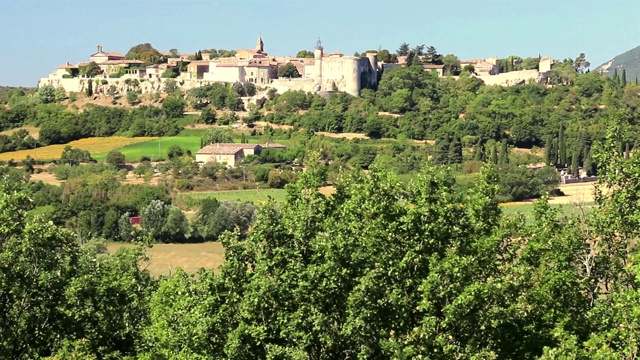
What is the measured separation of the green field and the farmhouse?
3.49 meters

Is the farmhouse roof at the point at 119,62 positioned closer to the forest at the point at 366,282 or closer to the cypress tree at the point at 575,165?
the cypress tree at the point at 575,165

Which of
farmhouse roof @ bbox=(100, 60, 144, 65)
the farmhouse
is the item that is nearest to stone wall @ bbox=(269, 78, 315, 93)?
the farmhouse

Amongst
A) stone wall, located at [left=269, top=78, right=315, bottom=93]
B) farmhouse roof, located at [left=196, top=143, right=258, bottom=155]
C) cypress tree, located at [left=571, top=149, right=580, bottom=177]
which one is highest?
stone wall, located at [left=269, top=78, right=315, bottom=93]

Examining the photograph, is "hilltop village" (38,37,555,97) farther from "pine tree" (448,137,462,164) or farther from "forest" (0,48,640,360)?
"forest" (0,48,640,360)

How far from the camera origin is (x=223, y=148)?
7150cm

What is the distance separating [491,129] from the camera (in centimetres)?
7744

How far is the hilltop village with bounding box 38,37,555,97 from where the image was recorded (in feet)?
305

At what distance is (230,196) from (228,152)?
11.1 m

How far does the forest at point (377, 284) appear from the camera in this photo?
13.5m

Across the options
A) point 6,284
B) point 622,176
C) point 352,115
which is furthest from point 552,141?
point 6,284

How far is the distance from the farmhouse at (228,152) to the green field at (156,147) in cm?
349

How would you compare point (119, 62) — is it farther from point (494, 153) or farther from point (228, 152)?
point (494, 153)

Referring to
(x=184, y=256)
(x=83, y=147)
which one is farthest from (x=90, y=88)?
(x=184, y=256)

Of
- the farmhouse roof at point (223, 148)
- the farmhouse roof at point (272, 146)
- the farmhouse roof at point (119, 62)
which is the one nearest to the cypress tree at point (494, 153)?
the farmhouse roof at point (272, 146)
